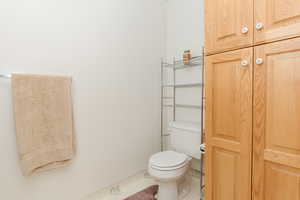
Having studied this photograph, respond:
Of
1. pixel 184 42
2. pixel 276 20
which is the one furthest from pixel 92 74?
pixel 276 20

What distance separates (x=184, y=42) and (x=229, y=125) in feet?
4.76

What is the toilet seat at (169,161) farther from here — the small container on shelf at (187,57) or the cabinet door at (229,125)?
the small container on shelf at (187,57)

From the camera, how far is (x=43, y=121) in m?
1.48

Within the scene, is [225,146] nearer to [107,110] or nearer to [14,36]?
[107,110]

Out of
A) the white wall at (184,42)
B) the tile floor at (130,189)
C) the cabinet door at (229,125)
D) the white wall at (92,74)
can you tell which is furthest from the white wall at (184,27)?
the tile floor at (130,189)

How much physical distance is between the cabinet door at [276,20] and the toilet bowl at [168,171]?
1256mm

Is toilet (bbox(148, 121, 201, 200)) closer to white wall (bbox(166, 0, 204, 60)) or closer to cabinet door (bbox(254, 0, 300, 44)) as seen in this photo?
white wall (bbox(166, 0, 204, 60))

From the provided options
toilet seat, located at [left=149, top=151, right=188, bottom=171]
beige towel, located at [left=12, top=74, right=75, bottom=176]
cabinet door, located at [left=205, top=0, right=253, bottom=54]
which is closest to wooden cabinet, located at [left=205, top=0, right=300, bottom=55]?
cabinet door, located at [left=205, top=0, right=253, bottom=54]

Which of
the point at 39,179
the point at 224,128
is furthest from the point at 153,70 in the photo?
the point at 39,179

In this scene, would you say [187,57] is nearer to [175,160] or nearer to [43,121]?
[175,160]

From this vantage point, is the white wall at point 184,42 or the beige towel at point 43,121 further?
the white wall at point 184,42

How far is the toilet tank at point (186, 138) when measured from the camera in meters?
1.80

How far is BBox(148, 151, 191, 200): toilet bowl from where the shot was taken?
165cm

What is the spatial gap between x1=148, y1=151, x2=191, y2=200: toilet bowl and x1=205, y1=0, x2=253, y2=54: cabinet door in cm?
110
